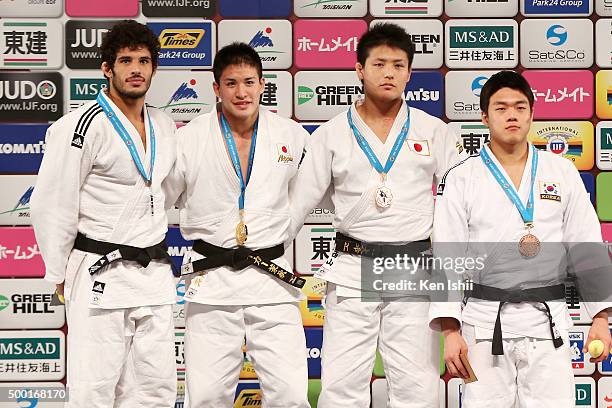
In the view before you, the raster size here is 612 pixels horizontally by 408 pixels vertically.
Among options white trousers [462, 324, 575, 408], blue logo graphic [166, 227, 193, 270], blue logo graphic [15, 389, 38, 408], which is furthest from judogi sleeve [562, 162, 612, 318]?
blue logo graphic [15, 389, 38, 408]

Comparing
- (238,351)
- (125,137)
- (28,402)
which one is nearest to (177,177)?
(125,137)

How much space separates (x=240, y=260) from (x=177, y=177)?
511mm

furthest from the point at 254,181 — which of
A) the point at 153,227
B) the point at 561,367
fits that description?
the point at 561,367

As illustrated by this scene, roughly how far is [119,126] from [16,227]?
1.68 metres

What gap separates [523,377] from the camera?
3420 mm

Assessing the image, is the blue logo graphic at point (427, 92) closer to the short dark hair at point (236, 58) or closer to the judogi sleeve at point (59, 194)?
the short dark hair at point (236, 58)

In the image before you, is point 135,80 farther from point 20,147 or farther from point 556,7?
point 556,7

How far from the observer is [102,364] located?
3.68 meters

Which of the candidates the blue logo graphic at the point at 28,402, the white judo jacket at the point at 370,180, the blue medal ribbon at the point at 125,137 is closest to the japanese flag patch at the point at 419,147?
the white judo jacket at the point at 370,180

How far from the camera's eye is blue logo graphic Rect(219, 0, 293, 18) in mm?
5078

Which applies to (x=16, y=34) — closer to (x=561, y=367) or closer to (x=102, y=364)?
(x=102, y=364)

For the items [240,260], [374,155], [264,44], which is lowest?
[240,260]

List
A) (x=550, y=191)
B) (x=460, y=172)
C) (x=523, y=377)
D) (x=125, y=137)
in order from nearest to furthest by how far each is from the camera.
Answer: (x=523, y=377), (x=550, y=191), (x=460, y=172), (x=125, y=137)

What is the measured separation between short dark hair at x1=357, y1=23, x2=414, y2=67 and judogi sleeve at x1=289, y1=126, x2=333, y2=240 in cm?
43
